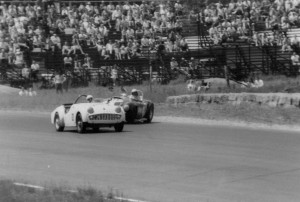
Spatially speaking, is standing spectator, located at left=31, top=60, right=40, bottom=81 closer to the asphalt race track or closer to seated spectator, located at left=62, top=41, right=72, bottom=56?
seated spectator, located at left=62, top=41, right=72, bottom=56

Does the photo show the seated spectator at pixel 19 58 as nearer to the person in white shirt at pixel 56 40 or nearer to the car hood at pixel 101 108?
the person in white shirt at pixel 56 40

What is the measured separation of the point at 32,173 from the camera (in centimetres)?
1342

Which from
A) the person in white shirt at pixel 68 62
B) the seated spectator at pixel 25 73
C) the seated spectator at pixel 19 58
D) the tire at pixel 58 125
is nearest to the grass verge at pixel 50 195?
the tire at pixel 58 125

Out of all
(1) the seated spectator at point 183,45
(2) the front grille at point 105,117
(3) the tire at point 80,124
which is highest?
(1) the seated spectator at point 183,45

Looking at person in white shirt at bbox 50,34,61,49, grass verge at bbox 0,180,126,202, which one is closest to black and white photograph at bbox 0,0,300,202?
grass verge at bbox 0,180,126,202

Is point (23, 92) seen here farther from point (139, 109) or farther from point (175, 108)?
point (139, 109)

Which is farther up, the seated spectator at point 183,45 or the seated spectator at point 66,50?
the seated spectator at point 183,45

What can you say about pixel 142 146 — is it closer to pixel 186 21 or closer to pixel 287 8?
pixel 287 8

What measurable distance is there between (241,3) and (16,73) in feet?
42.1

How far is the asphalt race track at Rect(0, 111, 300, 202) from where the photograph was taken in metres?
11.1

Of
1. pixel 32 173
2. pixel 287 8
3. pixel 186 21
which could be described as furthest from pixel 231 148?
pixel 186 21

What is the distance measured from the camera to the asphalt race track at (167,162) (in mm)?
11141

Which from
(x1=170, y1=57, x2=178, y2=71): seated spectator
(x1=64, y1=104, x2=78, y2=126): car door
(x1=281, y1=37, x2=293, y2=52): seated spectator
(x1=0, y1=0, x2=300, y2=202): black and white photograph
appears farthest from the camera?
(x1=170, y1=57, x2=178, y2=71): seated spectator

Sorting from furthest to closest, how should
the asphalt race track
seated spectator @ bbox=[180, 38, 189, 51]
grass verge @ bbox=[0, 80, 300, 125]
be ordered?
seated spectator @ bbox=[180, 38, 189, 51], grass verge @ bbox=[0, 80, 300, 125], the asphalt race track
